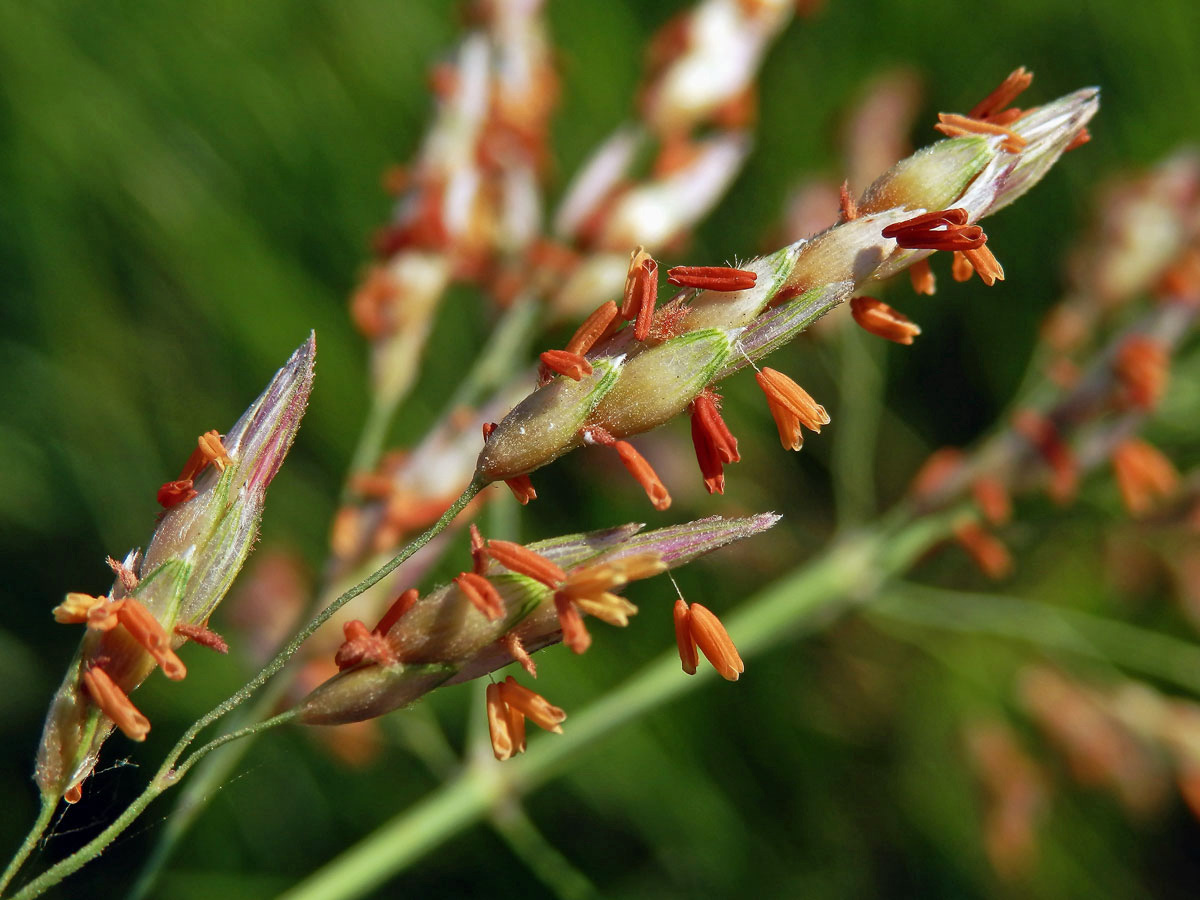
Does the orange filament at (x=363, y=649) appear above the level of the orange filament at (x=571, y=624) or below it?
above

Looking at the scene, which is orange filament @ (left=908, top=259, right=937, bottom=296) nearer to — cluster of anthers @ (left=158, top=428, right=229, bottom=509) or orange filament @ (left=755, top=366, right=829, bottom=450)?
orange filament @ (left=755, top=366, right=829, bottom=450)

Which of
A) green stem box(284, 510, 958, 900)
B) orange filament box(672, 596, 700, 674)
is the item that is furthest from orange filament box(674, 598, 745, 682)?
green stem box(284, 510, 958, 900)

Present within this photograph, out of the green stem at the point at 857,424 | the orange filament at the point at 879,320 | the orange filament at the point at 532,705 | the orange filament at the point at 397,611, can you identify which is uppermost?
the orange filament at the point at 397,611

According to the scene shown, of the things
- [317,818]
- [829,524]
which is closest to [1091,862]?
[829,524]

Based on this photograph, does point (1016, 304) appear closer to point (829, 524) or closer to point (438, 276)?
point (829, 524)

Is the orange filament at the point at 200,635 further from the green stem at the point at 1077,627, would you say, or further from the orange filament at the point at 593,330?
the green stem at the point at 1077,627

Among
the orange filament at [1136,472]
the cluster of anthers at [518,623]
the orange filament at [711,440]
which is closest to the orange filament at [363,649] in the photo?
the cluster of anthers at [518,623]

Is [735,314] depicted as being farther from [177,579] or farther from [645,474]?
[177,579]
